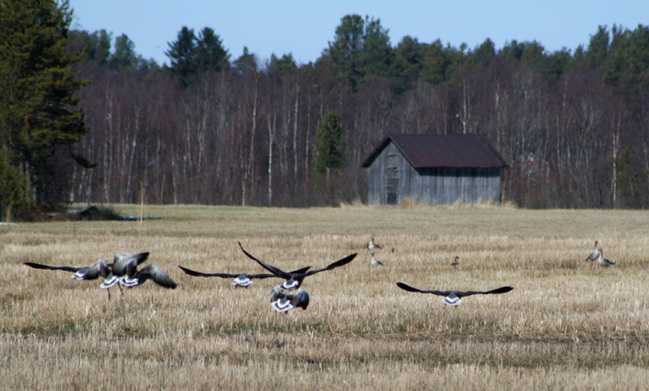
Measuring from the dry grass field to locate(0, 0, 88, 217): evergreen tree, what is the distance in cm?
1644

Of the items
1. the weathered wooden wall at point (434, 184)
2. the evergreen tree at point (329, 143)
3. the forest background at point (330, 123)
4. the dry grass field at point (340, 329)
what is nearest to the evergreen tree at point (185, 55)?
the forest background at point (330, 123)

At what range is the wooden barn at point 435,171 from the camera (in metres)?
51.8

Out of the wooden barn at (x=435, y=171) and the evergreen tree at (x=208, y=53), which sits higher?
the evergreen tree at (x=208, y=53)

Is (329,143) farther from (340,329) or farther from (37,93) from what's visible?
(340,329)

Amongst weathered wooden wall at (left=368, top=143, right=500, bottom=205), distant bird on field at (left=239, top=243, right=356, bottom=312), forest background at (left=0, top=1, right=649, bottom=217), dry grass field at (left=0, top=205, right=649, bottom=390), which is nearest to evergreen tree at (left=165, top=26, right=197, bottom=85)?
forest background at (left=0, top=1, right=649, bottom=217)

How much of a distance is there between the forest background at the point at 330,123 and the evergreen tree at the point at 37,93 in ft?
81.9

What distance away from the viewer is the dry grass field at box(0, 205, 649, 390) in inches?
251

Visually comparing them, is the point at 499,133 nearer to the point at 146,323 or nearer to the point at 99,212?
the point at 99,212

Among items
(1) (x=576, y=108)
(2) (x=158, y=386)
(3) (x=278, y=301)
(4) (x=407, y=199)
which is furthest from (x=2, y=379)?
(1) (x=576, y=108)

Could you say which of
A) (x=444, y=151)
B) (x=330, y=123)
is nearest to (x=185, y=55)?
(x=330, y=123)

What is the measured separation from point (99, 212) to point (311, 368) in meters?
29.8

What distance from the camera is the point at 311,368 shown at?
686 cm

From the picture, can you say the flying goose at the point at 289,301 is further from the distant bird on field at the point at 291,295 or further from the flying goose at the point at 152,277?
the flying goose at the point at 152,277

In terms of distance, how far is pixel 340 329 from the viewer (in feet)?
29.8
